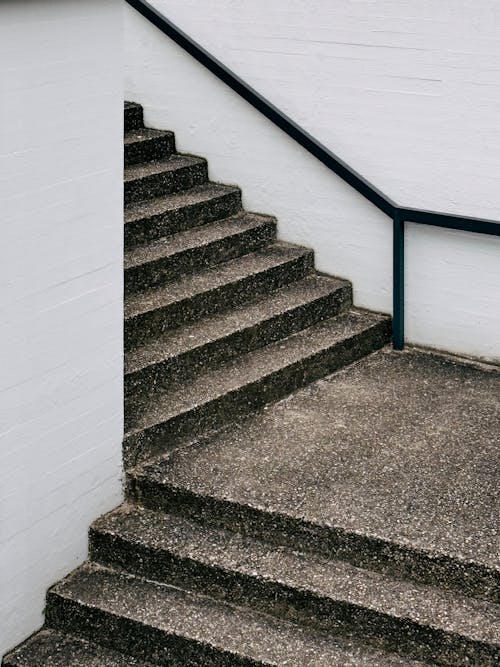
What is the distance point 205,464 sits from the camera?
516 cm

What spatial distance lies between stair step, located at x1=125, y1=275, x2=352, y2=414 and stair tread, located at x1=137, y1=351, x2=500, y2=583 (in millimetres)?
339

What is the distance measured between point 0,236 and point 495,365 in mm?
2991

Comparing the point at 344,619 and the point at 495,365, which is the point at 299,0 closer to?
the point at 495,365

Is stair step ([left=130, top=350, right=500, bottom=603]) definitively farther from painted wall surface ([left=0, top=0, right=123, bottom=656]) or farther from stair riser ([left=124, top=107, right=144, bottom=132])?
stair riser ([left=124, top=107, right=144, bottom=132])

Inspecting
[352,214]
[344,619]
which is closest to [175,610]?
[344,619]

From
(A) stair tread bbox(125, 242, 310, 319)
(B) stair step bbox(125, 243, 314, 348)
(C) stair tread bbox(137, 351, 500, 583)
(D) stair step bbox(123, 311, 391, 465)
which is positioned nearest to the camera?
(C) stair tread bbox(137, 351, 500, 583)

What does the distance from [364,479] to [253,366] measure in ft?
3.22

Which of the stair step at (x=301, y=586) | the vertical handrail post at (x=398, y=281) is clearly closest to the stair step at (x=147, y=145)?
the vertical handrail post at (x=398, y=281)

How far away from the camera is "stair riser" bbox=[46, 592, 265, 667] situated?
443 centimetres

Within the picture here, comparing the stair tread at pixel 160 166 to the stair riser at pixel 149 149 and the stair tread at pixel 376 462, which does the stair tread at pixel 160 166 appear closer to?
the stair riser at pixel 149 149

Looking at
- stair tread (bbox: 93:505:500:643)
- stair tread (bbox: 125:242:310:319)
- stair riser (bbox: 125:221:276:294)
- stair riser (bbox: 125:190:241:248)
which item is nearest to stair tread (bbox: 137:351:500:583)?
stair tread (bbox: 93:505:500:643)

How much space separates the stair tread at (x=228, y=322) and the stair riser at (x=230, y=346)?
0.02m

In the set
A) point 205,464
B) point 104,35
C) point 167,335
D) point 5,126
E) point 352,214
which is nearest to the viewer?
point 5,126

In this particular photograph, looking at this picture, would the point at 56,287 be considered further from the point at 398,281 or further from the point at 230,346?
the point at 398,281
